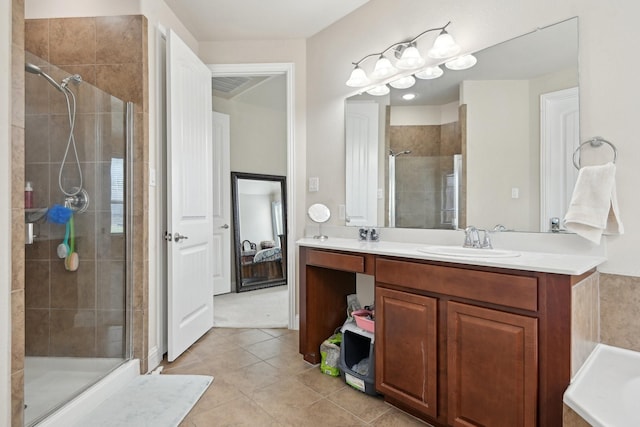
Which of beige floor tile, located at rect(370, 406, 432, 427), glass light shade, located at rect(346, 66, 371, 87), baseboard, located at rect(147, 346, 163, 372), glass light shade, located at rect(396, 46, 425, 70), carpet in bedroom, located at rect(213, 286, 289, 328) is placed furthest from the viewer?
carpet in bedroom, located at rect(213, 286, 289, 328)

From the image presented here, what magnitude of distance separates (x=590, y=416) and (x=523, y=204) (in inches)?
39.4

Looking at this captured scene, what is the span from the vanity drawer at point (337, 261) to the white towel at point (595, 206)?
98cm

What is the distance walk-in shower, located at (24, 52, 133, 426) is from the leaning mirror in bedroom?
226cm

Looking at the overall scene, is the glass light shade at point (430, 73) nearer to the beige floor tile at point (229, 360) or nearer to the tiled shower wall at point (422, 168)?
the tiled shower wall at point (422, 168)

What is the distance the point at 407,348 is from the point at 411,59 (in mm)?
1674

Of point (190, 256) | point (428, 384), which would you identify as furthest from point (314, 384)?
point (190, 256)

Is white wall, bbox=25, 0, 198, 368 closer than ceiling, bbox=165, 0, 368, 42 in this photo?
Yes

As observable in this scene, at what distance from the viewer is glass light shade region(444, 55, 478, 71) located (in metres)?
1.95

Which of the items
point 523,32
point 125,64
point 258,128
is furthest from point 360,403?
point 258,128

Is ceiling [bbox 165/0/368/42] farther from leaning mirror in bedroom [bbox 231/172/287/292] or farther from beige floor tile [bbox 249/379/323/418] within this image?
beige floor tile [bbox 249/379/323/418]

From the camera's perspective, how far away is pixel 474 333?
1.42 m

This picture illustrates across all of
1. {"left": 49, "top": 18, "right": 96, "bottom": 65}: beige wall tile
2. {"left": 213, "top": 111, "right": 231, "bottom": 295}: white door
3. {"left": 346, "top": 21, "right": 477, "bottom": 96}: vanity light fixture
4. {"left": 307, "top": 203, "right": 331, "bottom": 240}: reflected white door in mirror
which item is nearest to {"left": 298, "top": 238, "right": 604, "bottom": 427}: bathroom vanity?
{"left": 307, "top": 203, "right": 331, "bottom": 240}: reflected white door in mirror

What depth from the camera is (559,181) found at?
1.62 meters
